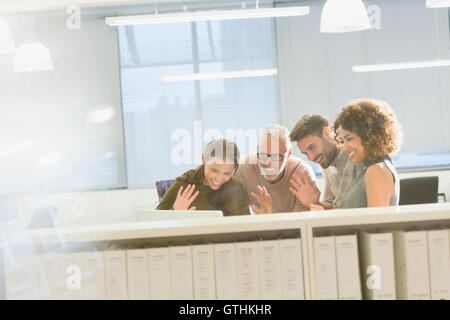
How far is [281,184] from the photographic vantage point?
279 cm

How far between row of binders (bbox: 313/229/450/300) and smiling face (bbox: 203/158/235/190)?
50.3 inches

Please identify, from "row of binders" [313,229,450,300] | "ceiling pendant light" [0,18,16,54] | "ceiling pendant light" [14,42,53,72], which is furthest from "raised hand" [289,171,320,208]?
"ceiling pendant light" [0,18,16,54]

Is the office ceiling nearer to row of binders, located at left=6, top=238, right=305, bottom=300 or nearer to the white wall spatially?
the white wall

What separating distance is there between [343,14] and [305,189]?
42.5 inches

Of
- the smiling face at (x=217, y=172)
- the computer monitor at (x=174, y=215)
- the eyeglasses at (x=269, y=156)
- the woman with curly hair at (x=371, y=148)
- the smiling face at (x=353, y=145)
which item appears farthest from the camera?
the eyeglasses at (x=269, y=156)

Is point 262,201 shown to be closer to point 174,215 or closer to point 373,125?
point 373,125

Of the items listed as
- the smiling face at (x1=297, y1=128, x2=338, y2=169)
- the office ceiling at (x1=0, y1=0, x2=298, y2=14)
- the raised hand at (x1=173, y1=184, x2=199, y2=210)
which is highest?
the office ceiling at (x1=0, y1=0, x2=298, y2=14)

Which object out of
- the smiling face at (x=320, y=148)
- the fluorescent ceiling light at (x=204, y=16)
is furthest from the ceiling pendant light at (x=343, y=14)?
the smiling face at (x=320, y=148)

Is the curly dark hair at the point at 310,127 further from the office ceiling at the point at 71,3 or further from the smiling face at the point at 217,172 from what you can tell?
the office ceiling at the point at 71,3

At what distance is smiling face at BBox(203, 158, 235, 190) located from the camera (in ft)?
8.15

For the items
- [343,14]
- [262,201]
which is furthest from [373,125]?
[343,14]

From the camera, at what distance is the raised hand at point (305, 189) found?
2.59 meters
